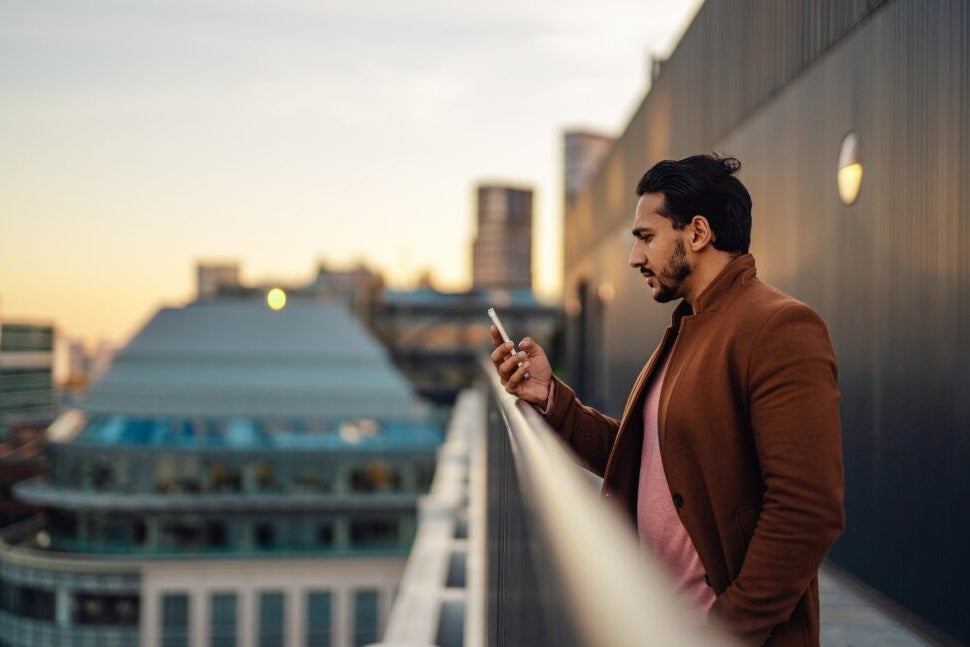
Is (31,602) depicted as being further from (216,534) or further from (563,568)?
(563,568)

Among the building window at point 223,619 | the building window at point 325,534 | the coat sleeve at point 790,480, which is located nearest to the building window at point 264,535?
the building window at point 325,534

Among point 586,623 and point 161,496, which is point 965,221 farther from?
point 161,496

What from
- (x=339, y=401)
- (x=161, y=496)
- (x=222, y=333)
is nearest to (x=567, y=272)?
(x=339, y=401)

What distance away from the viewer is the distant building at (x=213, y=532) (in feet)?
120

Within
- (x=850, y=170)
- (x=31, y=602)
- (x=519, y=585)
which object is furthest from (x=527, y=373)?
(x=31, y=602)

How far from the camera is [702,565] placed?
7.54 feet

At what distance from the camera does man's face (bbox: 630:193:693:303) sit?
2451mm

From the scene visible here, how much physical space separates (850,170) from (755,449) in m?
4.73

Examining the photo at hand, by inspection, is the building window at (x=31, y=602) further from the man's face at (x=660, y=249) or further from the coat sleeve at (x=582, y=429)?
the man's face at (x=660, y=249)

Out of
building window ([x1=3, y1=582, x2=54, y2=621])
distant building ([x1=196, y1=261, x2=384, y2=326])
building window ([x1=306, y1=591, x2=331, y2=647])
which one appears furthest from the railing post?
distant building ([x1=196, y1=261, x2=384, y2=326])

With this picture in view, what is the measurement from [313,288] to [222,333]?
3663 cm

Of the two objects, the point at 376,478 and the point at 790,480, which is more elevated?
the point at 790,480

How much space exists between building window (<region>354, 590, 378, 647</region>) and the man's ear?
36.5 meters

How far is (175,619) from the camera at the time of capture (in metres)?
36.7
